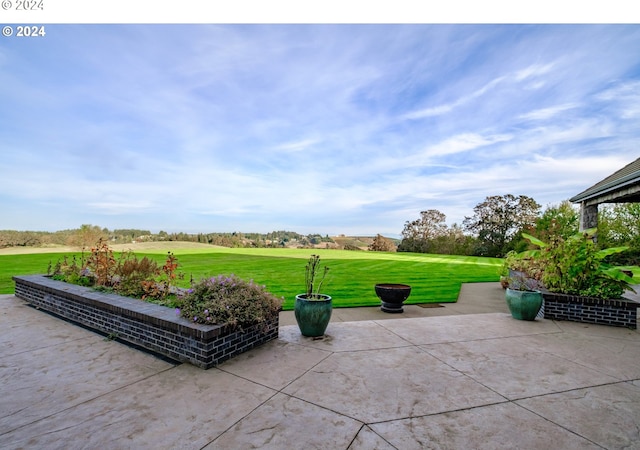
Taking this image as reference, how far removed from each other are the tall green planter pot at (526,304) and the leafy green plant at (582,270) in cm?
92

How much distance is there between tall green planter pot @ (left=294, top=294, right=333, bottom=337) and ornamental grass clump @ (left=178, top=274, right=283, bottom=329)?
0.37 m

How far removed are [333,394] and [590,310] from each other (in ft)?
19.8

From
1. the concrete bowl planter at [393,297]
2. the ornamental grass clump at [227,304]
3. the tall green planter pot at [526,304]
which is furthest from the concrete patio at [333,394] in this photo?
the concrete bowl planter at [393,297]

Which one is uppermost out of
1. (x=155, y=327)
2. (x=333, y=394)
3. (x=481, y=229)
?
(x=481, y=229)

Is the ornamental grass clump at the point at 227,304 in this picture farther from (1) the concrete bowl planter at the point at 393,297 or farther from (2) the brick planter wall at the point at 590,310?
(2) the brick planter wall at the point at 590,310

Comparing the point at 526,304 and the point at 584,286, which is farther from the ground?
the point at 584,286

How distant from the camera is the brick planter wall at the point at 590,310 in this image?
222 inches

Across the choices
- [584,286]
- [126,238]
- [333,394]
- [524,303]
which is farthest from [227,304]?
[126,238]

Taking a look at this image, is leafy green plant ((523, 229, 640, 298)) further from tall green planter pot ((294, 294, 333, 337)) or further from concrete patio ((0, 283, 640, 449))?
tall green planter pot ((294, 294, 333, 337))

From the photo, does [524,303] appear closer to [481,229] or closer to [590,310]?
[590,310]

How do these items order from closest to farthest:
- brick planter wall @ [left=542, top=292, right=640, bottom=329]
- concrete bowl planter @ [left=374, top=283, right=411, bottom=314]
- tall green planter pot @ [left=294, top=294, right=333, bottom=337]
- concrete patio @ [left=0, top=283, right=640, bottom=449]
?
1. concrete patio @ [left=0, top=283, right=640, bottom=449]
2. tall green planter pot @ [left=294, top=294, right=333, bottom=337]
3. brick planter wall @ [left=542, top=292, right=640, bottom=329]
4. concrete bowl planter @ [left=374, top=283, right=411, bottom=314]

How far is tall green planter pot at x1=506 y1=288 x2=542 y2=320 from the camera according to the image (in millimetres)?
5863

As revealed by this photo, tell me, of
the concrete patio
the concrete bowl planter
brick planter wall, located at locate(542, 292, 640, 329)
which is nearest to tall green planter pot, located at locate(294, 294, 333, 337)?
the concrete patio

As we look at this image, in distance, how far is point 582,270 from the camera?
6145 millimetres
